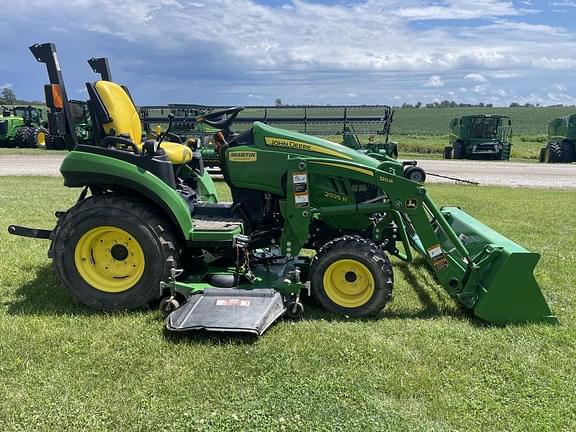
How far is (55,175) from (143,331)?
41.3 feet

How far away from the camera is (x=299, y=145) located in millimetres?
4344

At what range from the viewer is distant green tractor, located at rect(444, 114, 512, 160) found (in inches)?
979

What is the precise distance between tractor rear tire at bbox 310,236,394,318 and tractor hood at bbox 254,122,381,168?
675mm

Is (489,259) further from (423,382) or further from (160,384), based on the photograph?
(160,384)

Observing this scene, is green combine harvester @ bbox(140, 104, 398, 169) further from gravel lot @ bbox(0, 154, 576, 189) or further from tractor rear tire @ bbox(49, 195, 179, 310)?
tractor rear tire @ bbox(49, 195, 179, 310)

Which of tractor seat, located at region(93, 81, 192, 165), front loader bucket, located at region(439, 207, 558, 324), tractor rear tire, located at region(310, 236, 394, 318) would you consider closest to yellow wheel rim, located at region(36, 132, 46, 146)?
tractor seat, located at region(93, 81, 192, 165)

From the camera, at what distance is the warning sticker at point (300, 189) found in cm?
424

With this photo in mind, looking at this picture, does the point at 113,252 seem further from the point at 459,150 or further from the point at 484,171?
the point at 459,150

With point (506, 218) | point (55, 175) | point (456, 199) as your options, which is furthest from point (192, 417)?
point (55, 175)

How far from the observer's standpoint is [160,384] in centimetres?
316

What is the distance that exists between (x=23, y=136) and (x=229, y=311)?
25621mm

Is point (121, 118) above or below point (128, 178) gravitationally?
above

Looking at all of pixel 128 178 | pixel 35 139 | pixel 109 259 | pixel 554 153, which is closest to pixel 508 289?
pixel 128 178

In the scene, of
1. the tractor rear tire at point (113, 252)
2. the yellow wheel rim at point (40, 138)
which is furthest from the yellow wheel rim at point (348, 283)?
the yellow wheel rim at point (40, 138)
